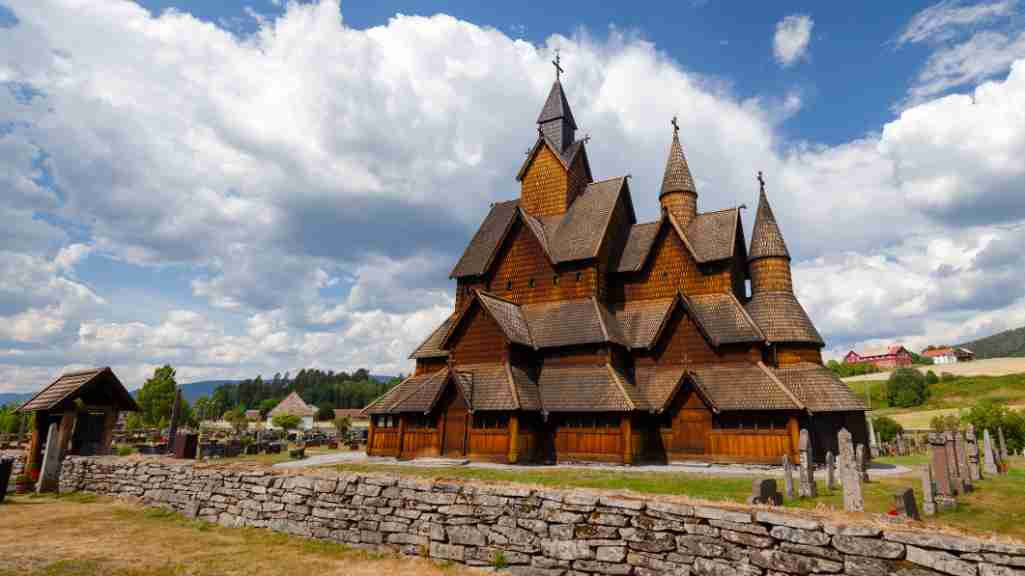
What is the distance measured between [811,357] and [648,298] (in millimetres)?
8240

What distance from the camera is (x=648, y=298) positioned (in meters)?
29.3

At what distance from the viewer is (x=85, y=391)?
19688 mm

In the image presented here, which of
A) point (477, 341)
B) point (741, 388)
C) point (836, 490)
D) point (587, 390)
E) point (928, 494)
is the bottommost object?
point (836, 490)

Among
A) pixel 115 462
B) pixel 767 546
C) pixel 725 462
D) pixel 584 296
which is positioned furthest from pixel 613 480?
pixel 115 462

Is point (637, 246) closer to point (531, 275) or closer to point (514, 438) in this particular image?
point (531, 275)

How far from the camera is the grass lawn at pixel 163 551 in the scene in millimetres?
9398

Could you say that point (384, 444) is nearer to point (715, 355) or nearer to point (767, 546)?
point (715, 355)

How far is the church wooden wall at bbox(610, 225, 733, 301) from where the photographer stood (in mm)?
27625

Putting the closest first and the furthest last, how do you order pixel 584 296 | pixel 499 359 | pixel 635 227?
pixel 499 359 < pixel 584 296 < pixel 635 227

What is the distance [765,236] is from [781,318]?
16.0 ft

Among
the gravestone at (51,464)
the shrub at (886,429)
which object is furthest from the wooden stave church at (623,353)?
the shrub at (886,429)

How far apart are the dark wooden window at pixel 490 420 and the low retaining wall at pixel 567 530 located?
13.0m

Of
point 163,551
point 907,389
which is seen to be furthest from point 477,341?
point 907,389

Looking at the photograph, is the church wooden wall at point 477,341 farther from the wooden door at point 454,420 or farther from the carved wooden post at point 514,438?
Answer: the carved wooden post at point 514,438
